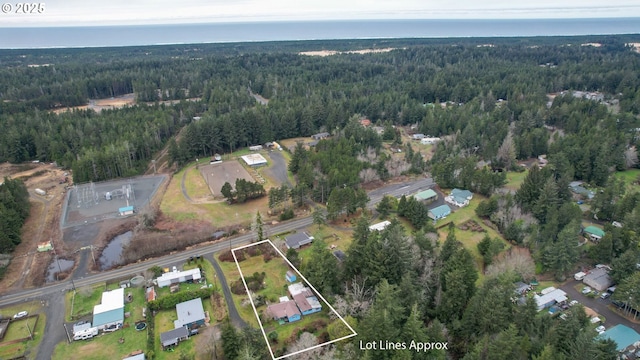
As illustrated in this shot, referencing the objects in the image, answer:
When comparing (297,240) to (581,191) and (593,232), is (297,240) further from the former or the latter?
(581,191)

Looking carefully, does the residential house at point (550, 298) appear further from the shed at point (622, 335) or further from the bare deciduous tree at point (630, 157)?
the bare deciduous tree at point (630, 157)

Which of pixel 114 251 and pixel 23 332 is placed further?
pixel 114 251

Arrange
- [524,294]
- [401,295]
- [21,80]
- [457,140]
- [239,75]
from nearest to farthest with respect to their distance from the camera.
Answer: [401,295], [524,294], [457,140], [21,80], [239,75]

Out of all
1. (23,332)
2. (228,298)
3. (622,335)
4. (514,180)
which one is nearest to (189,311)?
(228,298)

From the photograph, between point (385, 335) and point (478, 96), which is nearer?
point (385, 335)

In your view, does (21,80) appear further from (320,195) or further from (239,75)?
(320,195)

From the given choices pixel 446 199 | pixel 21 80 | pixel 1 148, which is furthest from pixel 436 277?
pixel 21 80

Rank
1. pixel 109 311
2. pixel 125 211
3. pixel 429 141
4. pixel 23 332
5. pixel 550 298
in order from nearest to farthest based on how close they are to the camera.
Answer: pixel 23 332, pixel 109 311, pixel 550 298, pixel 125 211, pixel 429 141
